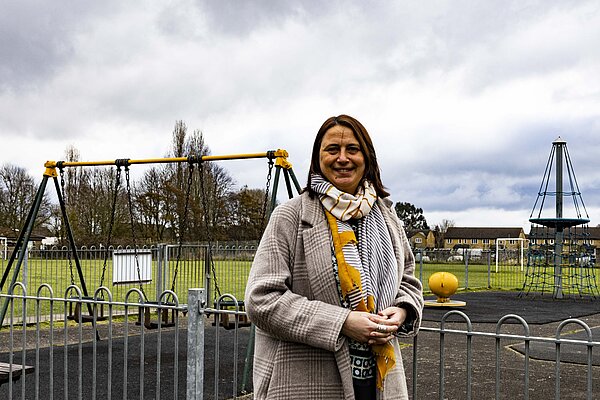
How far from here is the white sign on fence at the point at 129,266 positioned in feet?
37.9

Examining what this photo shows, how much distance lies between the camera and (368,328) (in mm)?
2418

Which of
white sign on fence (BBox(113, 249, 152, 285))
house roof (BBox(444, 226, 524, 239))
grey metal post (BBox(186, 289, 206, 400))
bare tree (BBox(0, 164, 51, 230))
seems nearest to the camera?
grey metal post (BBox(186, 289, 206, 400))

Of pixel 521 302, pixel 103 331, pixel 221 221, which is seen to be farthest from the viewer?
pixel 221 221

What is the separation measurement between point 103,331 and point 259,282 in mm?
9452

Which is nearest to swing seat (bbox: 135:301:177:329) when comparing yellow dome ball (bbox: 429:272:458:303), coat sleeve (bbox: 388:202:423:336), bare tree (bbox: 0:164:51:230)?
coat sleeve (bbox: 388:202:423:336)

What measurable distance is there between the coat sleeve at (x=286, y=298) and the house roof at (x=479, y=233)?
10213cm

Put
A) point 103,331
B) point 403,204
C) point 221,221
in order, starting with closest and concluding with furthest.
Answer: point 103,331
point 221,221
point 403,204

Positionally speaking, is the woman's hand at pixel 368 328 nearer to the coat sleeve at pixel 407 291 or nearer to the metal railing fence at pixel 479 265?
the coat sleeve at pixel 407 291

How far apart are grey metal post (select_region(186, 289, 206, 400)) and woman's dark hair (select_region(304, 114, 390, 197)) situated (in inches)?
54.8

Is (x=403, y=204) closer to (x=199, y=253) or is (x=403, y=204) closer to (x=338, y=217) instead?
(x=199, y=253)

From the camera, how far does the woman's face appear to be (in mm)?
2646

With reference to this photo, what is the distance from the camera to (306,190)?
2.73 meters

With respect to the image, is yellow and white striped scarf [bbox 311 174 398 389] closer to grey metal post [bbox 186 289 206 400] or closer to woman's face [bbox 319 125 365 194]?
woman's face [bbox 319 125 365 194]

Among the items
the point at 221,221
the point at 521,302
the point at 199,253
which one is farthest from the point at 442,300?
the point at 221,221
